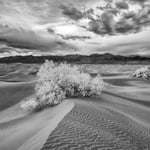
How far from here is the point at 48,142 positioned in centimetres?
161

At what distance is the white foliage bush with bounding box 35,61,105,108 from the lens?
13.2ft

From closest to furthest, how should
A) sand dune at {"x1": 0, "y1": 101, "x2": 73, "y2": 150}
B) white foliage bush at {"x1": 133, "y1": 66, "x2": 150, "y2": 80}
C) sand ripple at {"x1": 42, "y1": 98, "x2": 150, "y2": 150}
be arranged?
sand ripple at {"x1": 42, "y1": 98, "x2": 150, "y2": 150} → sand dune at {"x1": 0, "y1": 101, "x2": 73, "y2": 150} → white foliage bush at {"x1": 133, "y1": 66, "x2": 150, "y2": 80}

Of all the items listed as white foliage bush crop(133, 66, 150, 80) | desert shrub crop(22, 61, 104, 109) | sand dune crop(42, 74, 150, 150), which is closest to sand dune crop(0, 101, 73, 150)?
sand dune crop(42, 74, 150, 150)

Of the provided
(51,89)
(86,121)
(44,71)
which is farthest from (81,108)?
(44,71)

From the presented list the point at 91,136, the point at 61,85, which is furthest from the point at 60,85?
the point at 91,136

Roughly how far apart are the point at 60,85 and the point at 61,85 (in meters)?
0.03

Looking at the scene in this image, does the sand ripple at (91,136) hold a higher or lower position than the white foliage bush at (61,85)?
lower

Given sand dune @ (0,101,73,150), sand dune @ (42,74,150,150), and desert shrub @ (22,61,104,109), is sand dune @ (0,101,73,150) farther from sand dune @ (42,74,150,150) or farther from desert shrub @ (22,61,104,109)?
desert shrub @ (22,61,104,109)

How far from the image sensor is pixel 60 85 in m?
4.30

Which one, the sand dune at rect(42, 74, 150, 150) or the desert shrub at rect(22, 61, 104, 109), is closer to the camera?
the sand dune at rect(42, 74, 150, 150)

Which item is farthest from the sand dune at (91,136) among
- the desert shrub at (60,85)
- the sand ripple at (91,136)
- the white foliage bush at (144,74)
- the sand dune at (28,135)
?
the white foliage bush at (144,74)

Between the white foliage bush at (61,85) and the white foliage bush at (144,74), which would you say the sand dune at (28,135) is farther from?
the white foliage bush at (144,74)

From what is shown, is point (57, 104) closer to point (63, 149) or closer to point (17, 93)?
point (63, 149)

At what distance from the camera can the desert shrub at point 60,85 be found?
4.01 meters
